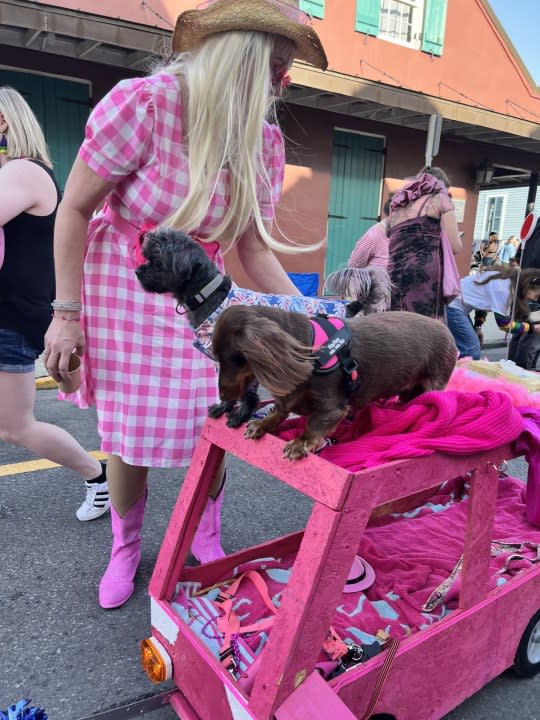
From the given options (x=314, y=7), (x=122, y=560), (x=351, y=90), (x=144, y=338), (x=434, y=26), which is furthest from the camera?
(x=434, y=26)

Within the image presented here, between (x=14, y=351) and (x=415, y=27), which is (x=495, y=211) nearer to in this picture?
(x=415, y=27)

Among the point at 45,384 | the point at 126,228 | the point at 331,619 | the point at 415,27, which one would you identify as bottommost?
the point at 45,384

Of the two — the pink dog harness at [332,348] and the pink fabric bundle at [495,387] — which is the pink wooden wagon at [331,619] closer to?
the pink dog harness at [332,348]

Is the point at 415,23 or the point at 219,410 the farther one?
the point at 415,23

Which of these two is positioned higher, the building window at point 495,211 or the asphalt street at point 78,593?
the building window at point 495,211

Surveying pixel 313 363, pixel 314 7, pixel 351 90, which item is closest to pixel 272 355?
pixel 313 363

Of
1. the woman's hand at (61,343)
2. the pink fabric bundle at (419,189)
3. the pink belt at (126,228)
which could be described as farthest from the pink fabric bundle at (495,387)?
the pink fabric bundle at (419,189)

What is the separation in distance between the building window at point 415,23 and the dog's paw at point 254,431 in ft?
32.4

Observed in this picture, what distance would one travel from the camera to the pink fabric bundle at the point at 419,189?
340 centimetres

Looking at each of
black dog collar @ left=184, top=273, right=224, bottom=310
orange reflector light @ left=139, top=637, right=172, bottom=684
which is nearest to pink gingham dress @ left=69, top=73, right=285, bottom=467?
black dog collar @ left=184, top=273, right=224, bottom=310

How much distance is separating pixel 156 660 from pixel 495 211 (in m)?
24.4

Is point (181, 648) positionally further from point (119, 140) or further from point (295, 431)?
point (119, 140)

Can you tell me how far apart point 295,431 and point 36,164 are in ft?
5.36

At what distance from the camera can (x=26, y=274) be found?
7.79 ft
